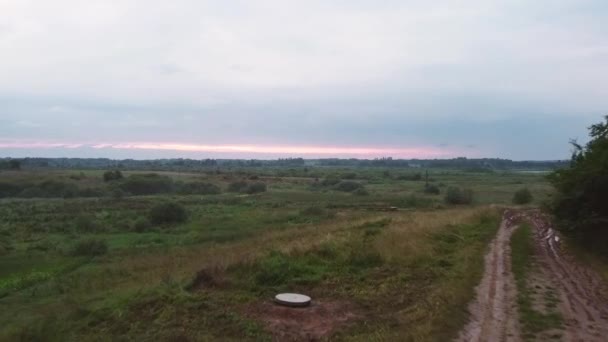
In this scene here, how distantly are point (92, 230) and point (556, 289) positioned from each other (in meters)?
31.0

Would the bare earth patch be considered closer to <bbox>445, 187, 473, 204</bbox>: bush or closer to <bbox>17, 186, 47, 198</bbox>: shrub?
<bbox>445, 187, 473, 204</bbox>: bush

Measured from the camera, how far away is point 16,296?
17.8m

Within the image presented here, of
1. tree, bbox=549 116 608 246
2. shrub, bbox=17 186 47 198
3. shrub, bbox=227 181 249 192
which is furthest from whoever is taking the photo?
shrub, bbox=227 181 249 192

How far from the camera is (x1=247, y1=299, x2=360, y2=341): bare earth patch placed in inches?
423

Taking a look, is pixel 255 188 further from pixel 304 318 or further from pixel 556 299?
pixel 304 318

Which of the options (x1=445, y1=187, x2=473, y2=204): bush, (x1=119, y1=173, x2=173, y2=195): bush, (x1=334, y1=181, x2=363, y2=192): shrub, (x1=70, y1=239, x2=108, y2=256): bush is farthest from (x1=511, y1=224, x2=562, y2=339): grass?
(x1=334, y1=181, x2=363, y2=192): shrub

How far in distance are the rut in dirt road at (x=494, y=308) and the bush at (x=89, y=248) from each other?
18356mm

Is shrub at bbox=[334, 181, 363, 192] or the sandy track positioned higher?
the sandy track

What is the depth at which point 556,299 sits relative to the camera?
42.4ft

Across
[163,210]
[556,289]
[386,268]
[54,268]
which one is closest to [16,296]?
[54,268]

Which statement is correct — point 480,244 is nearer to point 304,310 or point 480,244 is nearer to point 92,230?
point 304,310

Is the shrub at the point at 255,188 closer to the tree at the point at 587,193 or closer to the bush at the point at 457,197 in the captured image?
the bush at the point at 457,197

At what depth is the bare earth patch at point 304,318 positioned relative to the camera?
35.2ft

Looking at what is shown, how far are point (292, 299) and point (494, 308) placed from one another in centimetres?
449
